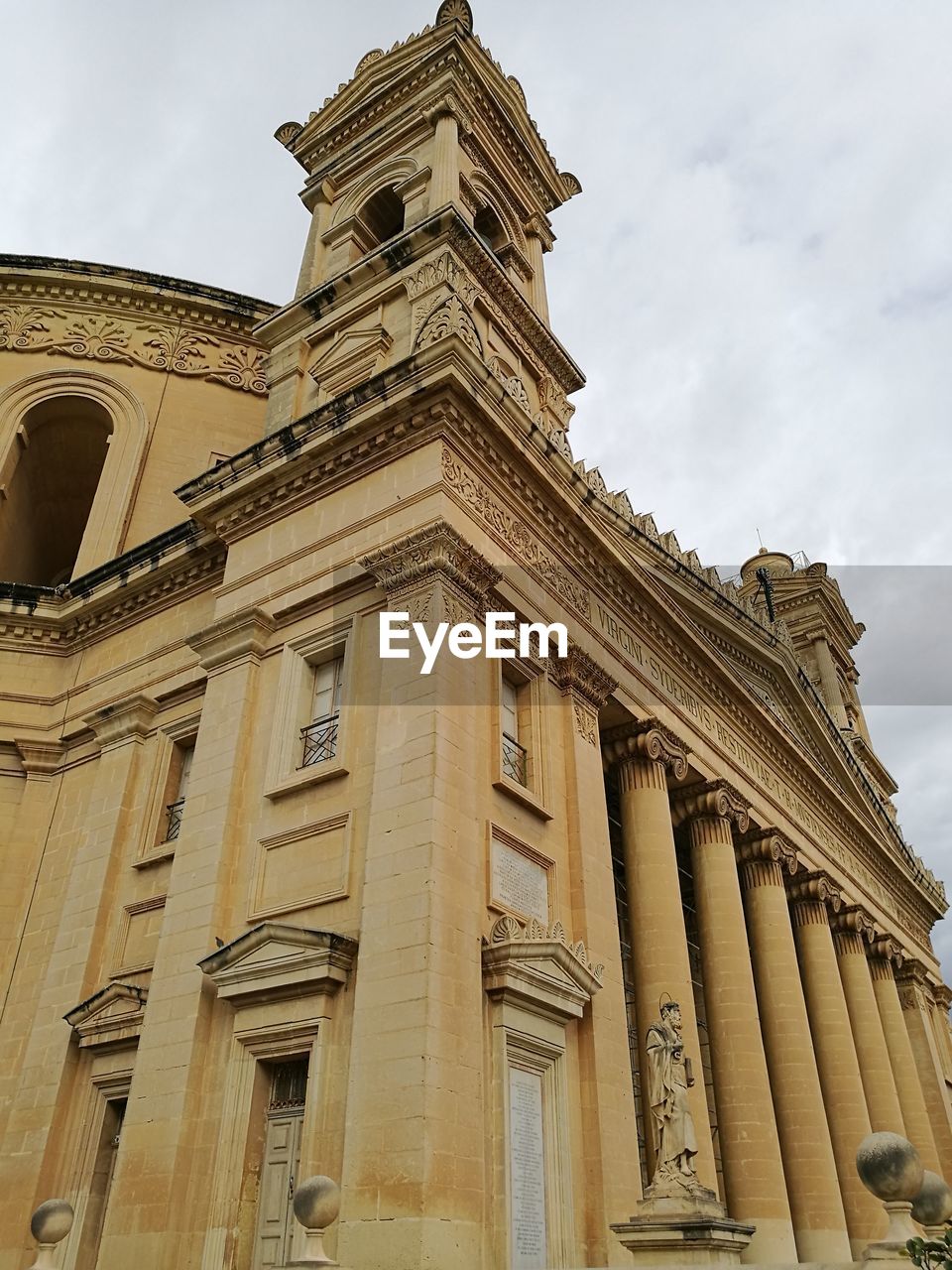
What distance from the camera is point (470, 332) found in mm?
17297

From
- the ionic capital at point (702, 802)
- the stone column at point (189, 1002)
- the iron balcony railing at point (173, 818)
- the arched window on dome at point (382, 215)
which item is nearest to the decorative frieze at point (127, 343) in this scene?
the arched window on dome at point (382, 215)

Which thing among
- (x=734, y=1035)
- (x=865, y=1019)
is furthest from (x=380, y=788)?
(x=865, y=1019)

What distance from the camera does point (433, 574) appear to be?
1405 centimetres

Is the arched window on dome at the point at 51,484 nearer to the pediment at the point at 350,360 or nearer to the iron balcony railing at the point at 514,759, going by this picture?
the pediment at the point at 350,360

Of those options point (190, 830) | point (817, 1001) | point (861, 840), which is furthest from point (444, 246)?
point (861, 840)

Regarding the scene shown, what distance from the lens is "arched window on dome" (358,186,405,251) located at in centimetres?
2317

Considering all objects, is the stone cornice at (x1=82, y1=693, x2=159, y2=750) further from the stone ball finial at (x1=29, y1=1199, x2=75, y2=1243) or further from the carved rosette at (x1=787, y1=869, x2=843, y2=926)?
the carved rosette at (x1=787, y1=869, x2=843, y2=926)

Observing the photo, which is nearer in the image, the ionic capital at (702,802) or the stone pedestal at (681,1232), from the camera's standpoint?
the stone pedestal at (681,1232)

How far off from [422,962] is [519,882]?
2884mm

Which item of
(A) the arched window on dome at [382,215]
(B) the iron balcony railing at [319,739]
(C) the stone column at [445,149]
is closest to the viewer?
(B) the iron balcony railing at [319,739]

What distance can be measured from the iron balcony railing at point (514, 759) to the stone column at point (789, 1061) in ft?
35.1

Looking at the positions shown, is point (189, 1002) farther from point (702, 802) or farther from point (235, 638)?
point (702, 802)

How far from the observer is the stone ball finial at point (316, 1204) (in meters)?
9.02

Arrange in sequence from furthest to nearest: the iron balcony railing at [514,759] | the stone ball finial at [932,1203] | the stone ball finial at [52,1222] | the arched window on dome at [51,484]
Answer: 1. the arched window on dome at [51,484]
2. the iron balcony railing at [514,759]
3. the stone ball finial at [52,1222]
4. the stone ball finial at [932,1203]
